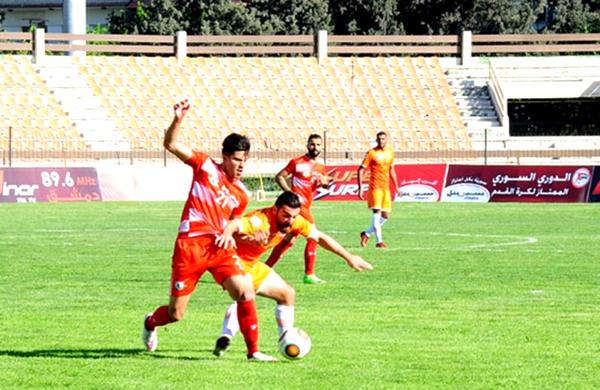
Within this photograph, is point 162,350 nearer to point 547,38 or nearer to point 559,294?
point 559,294

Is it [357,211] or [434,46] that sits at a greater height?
[434,46]

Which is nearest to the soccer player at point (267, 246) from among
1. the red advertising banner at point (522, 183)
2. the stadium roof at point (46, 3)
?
the red advertising banner at point (522, 183)

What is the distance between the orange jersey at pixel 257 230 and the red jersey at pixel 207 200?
20cm

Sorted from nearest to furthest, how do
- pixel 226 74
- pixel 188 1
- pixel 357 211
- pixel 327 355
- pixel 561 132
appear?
pixel 327 355, pixel 357 211, pixel 226 74, pixel 561 132, pixel 188 1

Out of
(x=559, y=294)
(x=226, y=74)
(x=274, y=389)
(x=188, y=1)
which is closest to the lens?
(x=274, y=389)

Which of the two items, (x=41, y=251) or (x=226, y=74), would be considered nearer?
(x=41, y=251)

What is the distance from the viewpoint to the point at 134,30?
80.9m

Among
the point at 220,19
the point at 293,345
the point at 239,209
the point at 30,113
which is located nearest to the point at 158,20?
the point at 220,19

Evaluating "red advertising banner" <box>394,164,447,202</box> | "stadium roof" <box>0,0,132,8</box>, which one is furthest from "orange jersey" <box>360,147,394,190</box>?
"stadium roof" <box>0,0,132,8</box>

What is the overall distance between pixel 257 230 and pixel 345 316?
3.55 metres

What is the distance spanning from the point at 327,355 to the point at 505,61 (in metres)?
55.5

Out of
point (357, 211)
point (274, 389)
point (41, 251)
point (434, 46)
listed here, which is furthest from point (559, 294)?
point (434, 46)

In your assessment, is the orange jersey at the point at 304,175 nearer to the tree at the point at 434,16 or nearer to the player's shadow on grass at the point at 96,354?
the player's shadow on grass at the point at 96,354

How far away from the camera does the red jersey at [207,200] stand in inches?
437
